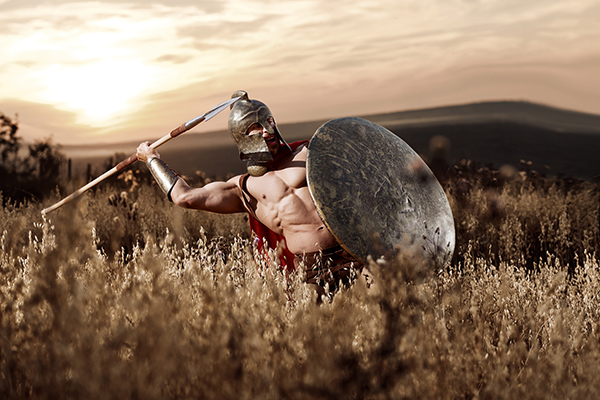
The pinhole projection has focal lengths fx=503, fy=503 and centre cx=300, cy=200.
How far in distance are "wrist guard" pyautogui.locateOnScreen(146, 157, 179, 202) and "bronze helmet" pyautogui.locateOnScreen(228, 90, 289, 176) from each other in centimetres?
55

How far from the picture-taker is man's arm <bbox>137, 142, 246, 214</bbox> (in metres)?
3.46

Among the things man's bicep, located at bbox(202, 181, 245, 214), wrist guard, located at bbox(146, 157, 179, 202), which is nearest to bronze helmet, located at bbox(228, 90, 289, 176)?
man's bicep, located at bbox(202, 181, 245, 214)

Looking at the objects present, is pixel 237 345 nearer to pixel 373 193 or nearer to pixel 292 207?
Answer: pixel 292 207

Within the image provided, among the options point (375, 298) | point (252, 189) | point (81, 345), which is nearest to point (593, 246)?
point (252, 189)

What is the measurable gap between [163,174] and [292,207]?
102 cm

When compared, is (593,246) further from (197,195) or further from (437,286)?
(197,195)

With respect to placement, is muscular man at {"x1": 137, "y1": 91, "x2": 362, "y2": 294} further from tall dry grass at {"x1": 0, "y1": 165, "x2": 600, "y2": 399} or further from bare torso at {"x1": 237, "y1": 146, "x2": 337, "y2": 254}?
tall dry grass at {"x1": 0, "y1": 165, "x2": 600, "y2": 399}

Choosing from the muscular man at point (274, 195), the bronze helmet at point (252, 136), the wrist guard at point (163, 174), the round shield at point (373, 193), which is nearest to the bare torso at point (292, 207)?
the muscular man at point (274, 195)

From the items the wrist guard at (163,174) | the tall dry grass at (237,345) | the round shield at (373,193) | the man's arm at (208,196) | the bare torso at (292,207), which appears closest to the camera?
the tall dry grass at (237,345)

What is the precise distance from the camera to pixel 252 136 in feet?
11.2

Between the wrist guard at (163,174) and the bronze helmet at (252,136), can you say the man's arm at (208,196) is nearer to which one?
the wrist guard at (163,174)

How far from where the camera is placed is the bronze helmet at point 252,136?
3402 mm

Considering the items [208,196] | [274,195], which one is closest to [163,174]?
[208,196]

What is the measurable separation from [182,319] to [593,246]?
18.3 ft
